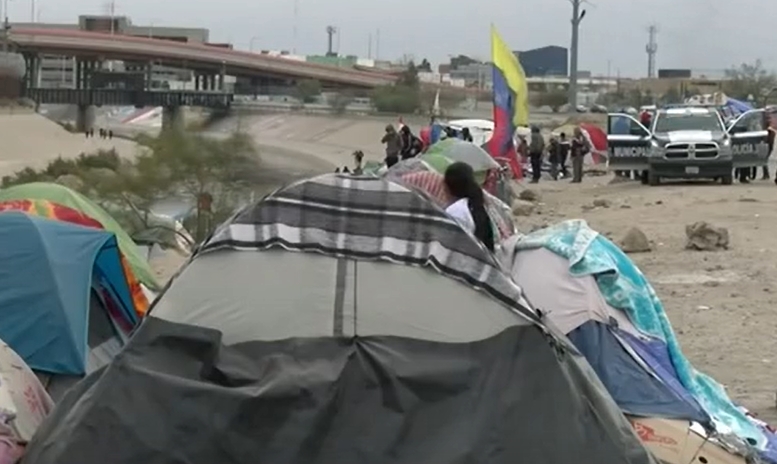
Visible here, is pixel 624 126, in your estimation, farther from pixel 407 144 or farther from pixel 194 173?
pixel 194 173

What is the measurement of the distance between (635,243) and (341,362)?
49.0 feet

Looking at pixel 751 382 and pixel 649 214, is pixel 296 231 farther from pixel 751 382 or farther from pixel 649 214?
pixel 649 214

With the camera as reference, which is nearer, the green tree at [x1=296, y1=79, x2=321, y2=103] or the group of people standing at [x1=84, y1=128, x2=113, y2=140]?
the group of people standing at [x1=84, y1=128, x2=113, y2=140]

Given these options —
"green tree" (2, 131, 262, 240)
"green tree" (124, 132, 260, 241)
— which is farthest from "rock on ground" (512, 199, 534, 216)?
"green tree" (124, 132, 260, 241)

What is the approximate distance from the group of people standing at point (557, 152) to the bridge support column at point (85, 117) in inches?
2015

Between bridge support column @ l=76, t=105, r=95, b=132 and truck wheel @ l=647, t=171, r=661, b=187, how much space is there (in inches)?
2400

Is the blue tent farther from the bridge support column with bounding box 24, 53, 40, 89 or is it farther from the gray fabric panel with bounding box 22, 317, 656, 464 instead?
the bridge support column with bounding box 24, 53, 40, 89

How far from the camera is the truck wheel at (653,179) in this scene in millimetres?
31830

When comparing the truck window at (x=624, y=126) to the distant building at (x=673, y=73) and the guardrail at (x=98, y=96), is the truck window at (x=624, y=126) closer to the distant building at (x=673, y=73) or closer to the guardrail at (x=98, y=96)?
the guardrail at (x=98, y=96)

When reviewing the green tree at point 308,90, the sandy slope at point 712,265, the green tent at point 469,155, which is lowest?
the sandy slope at point 712,265

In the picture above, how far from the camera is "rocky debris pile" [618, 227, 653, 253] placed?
19.3 metres

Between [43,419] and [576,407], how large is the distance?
2.04 m

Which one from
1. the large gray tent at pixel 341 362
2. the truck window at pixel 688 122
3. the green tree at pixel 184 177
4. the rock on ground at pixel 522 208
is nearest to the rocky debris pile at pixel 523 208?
the rock on ground at pixel 522 208

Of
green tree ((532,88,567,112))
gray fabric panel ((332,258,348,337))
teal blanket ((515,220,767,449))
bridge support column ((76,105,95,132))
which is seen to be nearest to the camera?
gray fabric panel ((332,258,348,337))
